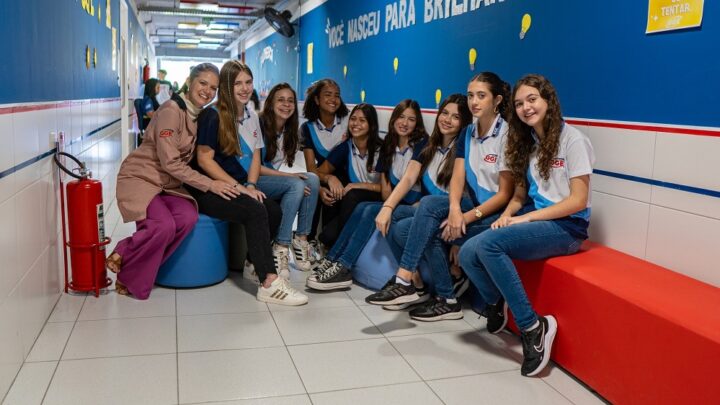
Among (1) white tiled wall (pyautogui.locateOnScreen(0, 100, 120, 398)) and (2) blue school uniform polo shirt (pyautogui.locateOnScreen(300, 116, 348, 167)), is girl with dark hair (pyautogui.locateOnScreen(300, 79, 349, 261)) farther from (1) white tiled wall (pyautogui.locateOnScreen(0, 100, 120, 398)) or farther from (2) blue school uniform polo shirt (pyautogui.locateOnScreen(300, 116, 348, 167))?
(1) white tiled wall (pyautogui.locateOnScreen(0, 100, 120, 398))

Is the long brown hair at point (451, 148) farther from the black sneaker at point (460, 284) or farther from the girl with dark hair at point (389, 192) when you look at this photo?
the black sneaker at point (460, 284)

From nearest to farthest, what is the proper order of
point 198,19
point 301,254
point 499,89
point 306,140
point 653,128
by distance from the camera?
point 653,128, point 499,89, point 301,254, point 306,140, point 198,19

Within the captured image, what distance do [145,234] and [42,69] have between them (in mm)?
940

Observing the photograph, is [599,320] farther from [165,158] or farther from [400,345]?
[165,158]

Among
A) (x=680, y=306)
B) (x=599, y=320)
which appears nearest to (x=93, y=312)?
(x=599, y=320)

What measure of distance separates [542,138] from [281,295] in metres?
1.58

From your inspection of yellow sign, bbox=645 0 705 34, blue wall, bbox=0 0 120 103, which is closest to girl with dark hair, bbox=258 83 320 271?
blue wall, bbox=0 0 120 103

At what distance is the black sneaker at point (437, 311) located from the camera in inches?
120

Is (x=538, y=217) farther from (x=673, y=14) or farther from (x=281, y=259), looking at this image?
(x=281, y=259)

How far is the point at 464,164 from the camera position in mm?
3115

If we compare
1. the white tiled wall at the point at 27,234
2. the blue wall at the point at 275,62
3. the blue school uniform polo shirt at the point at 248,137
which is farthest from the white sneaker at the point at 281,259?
the blue wall at the point at 275,62

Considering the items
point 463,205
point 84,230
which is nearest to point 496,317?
point 463,205

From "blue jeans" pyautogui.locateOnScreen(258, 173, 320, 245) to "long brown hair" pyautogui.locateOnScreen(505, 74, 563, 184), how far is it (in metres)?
1.43

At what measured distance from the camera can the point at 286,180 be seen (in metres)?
3.73
